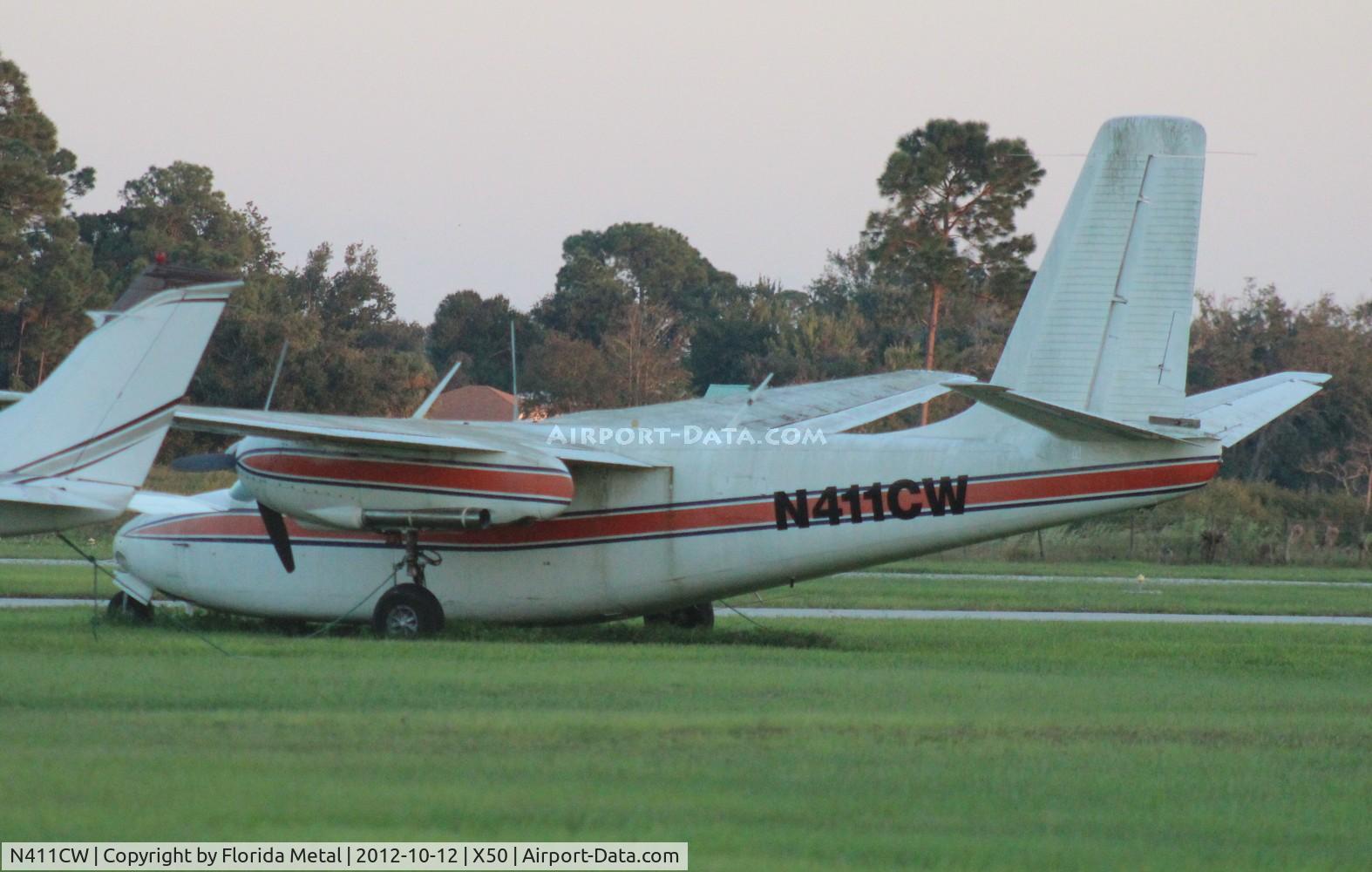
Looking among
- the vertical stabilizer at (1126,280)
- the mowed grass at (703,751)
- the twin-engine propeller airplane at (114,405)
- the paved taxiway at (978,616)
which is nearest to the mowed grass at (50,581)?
the paved taxiway at (978,616)

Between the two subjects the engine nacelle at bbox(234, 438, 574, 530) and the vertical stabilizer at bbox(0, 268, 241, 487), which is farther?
the engine nacelle at bbox(234, 438, 574, 530)

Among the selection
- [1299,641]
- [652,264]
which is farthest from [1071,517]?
[652,264]

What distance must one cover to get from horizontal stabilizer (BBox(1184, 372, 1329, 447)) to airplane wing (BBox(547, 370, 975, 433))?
9.58ft

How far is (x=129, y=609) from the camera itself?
21141 millimetres

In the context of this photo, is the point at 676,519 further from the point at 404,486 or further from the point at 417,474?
the point at 404,486

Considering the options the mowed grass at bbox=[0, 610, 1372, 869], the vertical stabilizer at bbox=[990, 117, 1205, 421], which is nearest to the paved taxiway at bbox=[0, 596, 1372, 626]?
the mowed grass at bbox=[0, 610, 1372, 869]

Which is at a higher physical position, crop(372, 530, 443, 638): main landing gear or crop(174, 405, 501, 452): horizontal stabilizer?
crop(174, 405, 501, 452): horizontal stabilizer

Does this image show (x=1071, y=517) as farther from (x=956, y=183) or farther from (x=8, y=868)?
(x=956, y=183)

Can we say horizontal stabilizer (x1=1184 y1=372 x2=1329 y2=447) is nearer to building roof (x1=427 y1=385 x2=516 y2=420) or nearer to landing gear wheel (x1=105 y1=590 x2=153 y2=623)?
landing gear wheel (x1=105 y1=590 x2=153 y2=623)

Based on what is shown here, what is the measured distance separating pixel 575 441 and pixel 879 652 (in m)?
4.44

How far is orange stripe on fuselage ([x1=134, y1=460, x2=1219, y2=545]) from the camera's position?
59.1ft

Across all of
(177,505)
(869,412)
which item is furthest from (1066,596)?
(177,505)

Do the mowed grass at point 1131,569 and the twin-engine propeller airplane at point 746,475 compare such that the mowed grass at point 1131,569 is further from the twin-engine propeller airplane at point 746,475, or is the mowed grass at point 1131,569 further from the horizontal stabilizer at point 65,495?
the horizontal stabilizer at point 65,495

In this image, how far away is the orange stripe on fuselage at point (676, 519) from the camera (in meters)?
18.0
